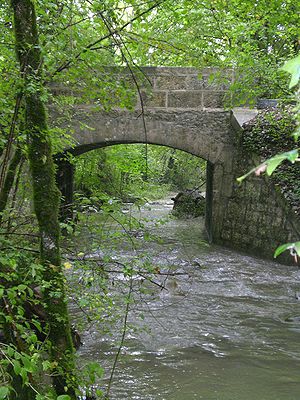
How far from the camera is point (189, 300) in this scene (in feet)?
19.0

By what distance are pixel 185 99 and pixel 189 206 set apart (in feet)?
18.4

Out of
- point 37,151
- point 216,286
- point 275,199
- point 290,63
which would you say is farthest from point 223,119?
point 290,63

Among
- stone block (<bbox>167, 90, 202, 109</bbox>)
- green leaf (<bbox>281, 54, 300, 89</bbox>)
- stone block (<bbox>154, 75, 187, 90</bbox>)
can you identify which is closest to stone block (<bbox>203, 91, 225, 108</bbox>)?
stone block (<bbox>167, 90, 202, 109</bbox>)

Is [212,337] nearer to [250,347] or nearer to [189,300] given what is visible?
[250,347]

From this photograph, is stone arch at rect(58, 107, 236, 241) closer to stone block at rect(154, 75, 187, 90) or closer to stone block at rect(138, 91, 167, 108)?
stone block at rect(138, 91, 167, 108)

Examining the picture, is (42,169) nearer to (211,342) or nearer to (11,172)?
(11,172)

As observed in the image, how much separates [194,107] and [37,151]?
650cm

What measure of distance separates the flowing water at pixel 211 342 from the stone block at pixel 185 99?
10.8 feet

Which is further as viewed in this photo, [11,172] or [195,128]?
[195,128]

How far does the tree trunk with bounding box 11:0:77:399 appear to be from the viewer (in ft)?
8.02

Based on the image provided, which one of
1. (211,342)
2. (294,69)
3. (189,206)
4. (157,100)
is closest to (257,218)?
(157,100)

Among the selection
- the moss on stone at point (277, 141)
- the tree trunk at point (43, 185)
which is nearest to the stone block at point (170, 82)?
the moss on stone at point (277, 141)

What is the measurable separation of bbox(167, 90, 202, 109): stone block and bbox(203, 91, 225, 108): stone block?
102 millimetres

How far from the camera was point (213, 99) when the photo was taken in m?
8.69
